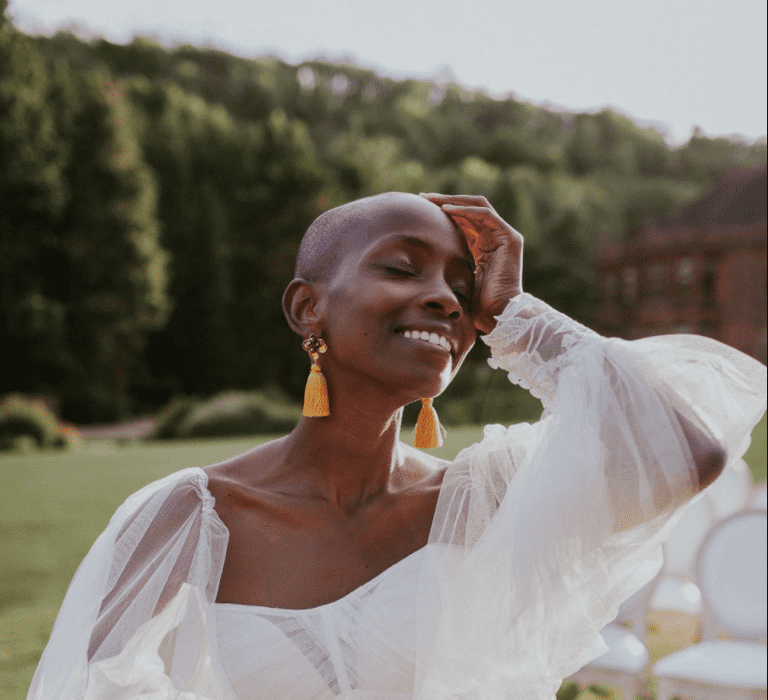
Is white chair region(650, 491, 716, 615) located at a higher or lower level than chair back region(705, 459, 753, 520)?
lower

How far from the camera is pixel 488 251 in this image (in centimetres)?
168

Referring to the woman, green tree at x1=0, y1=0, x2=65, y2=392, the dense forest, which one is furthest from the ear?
green tree at x1=0, y1=0, x2=65, y2=392

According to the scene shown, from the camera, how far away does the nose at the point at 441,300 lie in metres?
1.54

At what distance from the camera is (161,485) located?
1700 mm

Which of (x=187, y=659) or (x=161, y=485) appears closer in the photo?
(x=187, y=659)

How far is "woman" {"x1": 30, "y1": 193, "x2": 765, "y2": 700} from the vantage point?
142 cm

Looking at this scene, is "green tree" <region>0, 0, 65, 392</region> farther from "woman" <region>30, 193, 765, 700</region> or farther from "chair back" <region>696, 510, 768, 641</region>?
"woman" <region>30, 193, 765, 700</region>

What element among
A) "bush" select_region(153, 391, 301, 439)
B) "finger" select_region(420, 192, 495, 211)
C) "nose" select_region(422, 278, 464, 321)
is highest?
"finger" select_region(420, 192, 495, 211)

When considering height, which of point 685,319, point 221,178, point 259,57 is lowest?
point 685,319

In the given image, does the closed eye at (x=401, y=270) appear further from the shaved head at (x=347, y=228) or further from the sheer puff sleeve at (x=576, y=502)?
the sheer puff sleeve at (x=576, y=502)

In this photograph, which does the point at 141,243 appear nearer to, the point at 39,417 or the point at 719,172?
the point at 39,417

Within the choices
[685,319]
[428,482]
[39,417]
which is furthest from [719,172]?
[428,482]

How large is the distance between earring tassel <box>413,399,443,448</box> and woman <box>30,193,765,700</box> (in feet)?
0.18

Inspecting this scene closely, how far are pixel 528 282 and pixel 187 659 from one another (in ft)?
105
